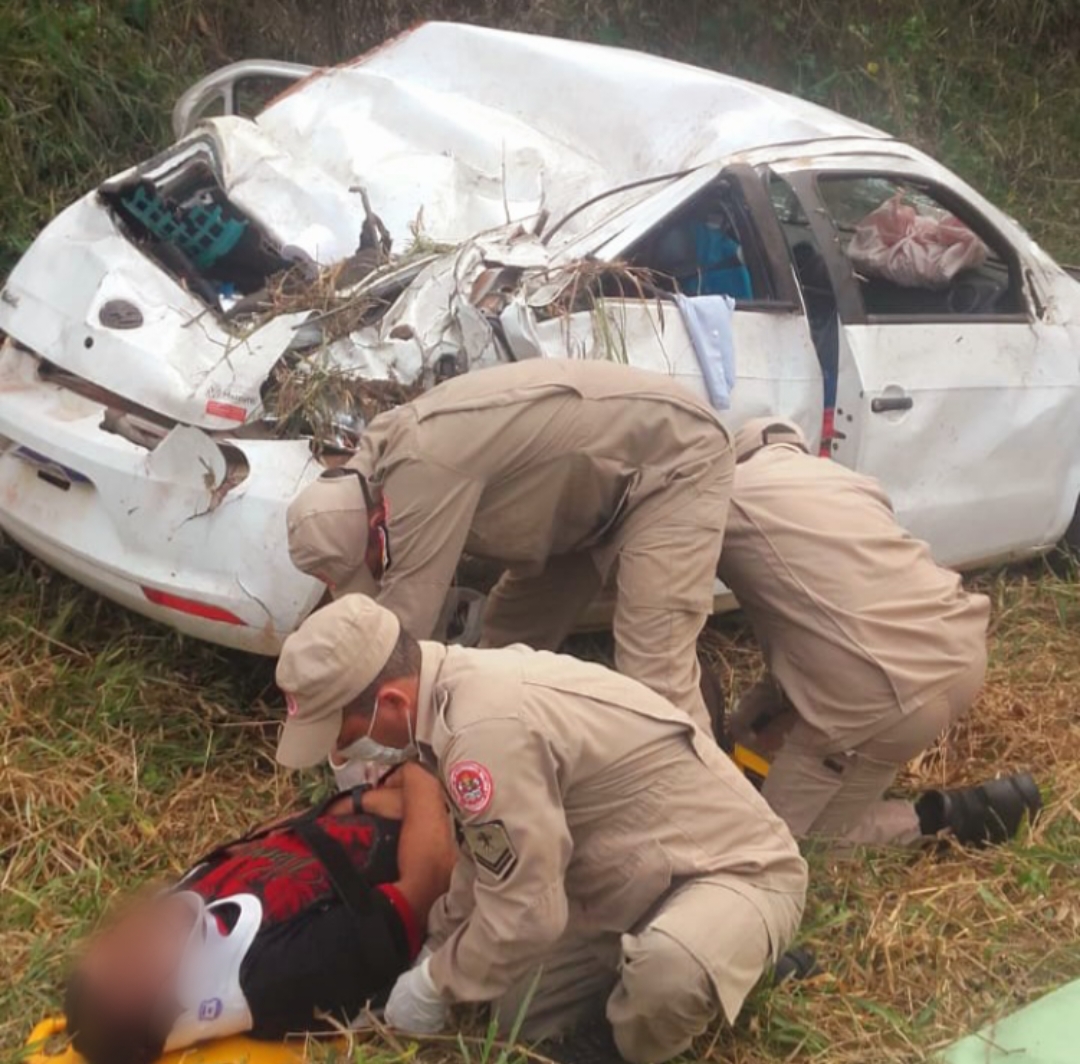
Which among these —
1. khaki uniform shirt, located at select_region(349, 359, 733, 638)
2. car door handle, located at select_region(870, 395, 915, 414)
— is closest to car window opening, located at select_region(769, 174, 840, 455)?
car door handle, located at select_region(870, 395, 915, 414)

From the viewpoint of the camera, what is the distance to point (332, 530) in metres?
3.56

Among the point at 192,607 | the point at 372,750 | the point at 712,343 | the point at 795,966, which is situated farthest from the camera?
the point at 712,343

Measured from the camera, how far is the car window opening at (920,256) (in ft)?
17.5

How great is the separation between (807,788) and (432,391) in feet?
4.55

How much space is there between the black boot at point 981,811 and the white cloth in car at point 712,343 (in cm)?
125

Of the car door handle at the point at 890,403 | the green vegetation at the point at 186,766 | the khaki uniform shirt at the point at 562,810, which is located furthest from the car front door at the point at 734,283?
the khaki uniform shirt at the point at 562,810

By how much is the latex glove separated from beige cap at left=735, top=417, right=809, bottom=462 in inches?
68.3

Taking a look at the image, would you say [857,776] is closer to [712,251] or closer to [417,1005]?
[417,1005]

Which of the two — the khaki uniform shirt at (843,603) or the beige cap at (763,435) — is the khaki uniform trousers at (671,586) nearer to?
the khaki uniform shirt at (843,603)

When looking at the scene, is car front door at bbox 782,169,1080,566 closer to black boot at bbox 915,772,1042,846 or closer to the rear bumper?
black boot at bbox 915,772,1042,846

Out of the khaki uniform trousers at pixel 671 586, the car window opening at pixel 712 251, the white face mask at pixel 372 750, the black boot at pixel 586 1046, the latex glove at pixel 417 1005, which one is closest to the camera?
the white face mask at pixel 372 750

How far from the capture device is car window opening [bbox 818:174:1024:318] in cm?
533

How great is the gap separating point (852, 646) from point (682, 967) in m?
1.17

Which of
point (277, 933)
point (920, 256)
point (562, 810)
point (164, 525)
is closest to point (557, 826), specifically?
point (562, 810)
